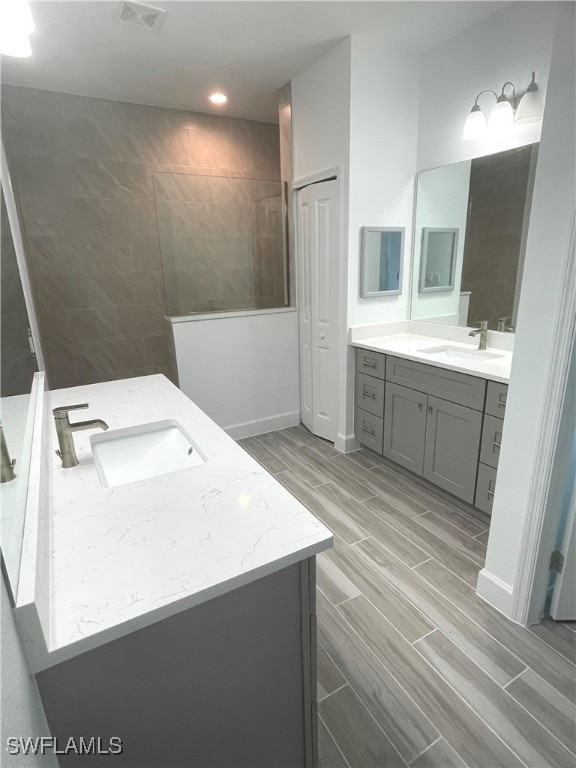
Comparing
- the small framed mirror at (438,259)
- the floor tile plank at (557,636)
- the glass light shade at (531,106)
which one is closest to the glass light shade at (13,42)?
the glass light shade at (531,106)

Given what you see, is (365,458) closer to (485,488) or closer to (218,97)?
(485,488)

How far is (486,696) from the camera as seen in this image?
1.42 meters

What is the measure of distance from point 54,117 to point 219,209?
1.47m

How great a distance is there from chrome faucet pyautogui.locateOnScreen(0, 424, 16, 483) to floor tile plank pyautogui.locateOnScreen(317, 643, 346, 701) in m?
1.31

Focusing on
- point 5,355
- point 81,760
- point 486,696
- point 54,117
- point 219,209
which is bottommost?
point 486,696

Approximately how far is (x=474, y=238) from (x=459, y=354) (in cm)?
79

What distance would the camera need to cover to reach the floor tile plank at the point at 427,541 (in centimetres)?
199

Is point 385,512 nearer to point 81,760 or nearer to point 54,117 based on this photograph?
point 81,760

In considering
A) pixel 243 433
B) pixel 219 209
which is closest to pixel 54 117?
pixel 219 209

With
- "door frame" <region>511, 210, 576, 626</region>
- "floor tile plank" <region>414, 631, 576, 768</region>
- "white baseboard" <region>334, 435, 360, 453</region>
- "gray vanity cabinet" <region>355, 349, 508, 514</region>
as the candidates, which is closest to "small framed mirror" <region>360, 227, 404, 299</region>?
"gray vanity cabinet" <region>355, 349, 508, 514</region>

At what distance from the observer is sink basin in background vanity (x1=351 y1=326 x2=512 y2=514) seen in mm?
2182

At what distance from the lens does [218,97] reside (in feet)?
11.0

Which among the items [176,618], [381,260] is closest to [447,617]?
[176,618]

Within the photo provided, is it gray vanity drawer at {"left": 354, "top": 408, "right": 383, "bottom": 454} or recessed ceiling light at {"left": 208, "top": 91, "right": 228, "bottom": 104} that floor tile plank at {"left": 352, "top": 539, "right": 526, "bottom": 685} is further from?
recessed ceiling light at {"left": 208, "top": 91, "right": 228, "bottom": 104}
